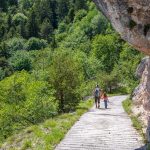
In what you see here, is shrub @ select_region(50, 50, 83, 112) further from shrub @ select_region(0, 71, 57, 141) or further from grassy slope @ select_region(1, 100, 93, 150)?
grassy slope @ select_region(1, 100, 93, 150)

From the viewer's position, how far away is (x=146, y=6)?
1791 cm

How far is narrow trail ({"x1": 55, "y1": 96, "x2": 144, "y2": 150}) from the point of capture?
67.0 ft

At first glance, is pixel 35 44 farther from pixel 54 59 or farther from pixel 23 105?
pixel 54 59

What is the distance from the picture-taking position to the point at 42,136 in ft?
72.9

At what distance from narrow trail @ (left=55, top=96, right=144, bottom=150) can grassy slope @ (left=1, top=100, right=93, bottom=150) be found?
0.39 metres

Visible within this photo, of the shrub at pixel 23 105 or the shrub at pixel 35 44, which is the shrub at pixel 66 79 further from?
Result: the shrub at pixel 35 44

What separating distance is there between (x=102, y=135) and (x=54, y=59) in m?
14.1

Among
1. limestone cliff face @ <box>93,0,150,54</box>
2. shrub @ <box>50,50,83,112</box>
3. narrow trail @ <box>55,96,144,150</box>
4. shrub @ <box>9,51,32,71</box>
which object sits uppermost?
limestone cliff face @ <box>93,0,150,54</box>

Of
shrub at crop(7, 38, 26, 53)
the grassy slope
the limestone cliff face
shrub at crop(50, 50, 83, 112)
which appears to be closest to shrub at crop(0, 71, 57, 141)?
shrub at crop(50, 50, 83, 112)

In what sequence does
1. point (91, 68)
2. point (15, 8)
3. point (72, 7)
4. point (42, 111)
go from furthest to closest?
point (15, 8)
point (72, 7)
point (91, 68)
point (42, 111)

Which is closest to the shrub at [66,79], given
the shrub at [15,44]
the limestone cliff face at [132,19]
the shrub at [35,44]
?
the limestone cliff face at [132,19]

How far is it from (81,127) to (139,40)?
22.7 feet

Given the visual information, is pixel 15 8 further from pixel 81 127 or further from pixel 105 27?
pixel 81 127

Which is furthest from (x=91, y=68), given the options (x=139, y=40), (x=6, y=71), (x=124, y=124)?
(x=139, y=40)
